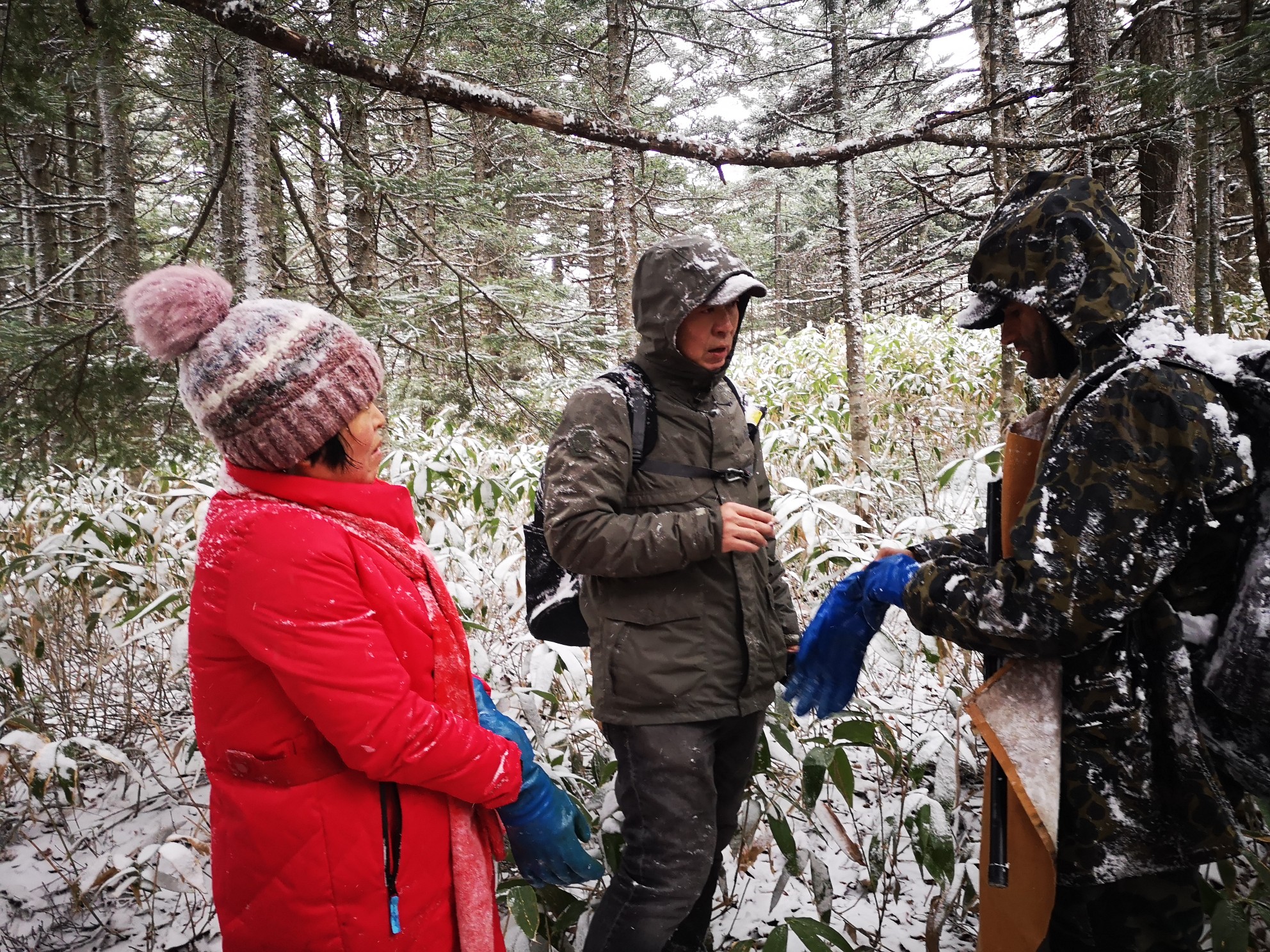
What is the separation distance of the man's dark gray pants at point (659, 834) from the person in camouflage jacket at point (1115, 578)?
2.14 feet

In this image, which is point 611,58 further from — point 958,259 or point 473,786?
point 473,786

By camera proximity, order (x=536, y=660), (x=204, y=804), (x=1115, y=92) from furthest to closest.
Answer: (x=1115, y=92) → (x=204, y=804) → (x=536, y=660)

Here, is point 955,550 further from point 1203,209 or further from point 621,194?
point 621,194

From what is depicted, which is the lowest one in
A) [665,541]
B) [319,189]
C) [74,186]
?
[665,541]

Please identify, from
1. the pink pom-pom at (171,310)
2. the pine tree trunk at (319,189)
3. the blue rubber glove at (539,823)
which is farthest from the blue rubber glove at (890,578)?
the pine tree trunk at (319,189)

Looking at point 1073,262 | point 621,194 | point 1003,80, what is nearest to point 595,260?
point 621,194

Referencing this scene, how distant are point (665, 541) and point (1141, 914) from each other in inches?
47.8

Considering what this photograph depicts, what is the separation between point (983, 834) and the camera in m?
1.55

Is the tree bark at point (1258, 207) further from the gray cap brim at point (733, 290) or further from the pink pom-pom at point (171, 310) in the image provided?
the pink pom-pom at point (171, 310)

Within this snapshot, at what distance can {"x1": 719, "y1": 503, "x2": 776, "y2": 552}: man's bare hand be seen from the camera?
167 cm

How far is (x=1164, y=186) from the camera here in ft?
16.8

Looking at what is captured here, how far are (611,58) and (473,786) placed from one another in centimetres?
771

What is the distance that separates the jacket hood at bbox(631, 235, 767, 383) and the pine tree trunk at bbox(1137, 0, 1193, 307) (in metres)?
4.15

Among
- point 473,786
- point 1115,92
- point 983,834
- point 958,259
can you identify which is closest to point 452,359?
point 473,786
